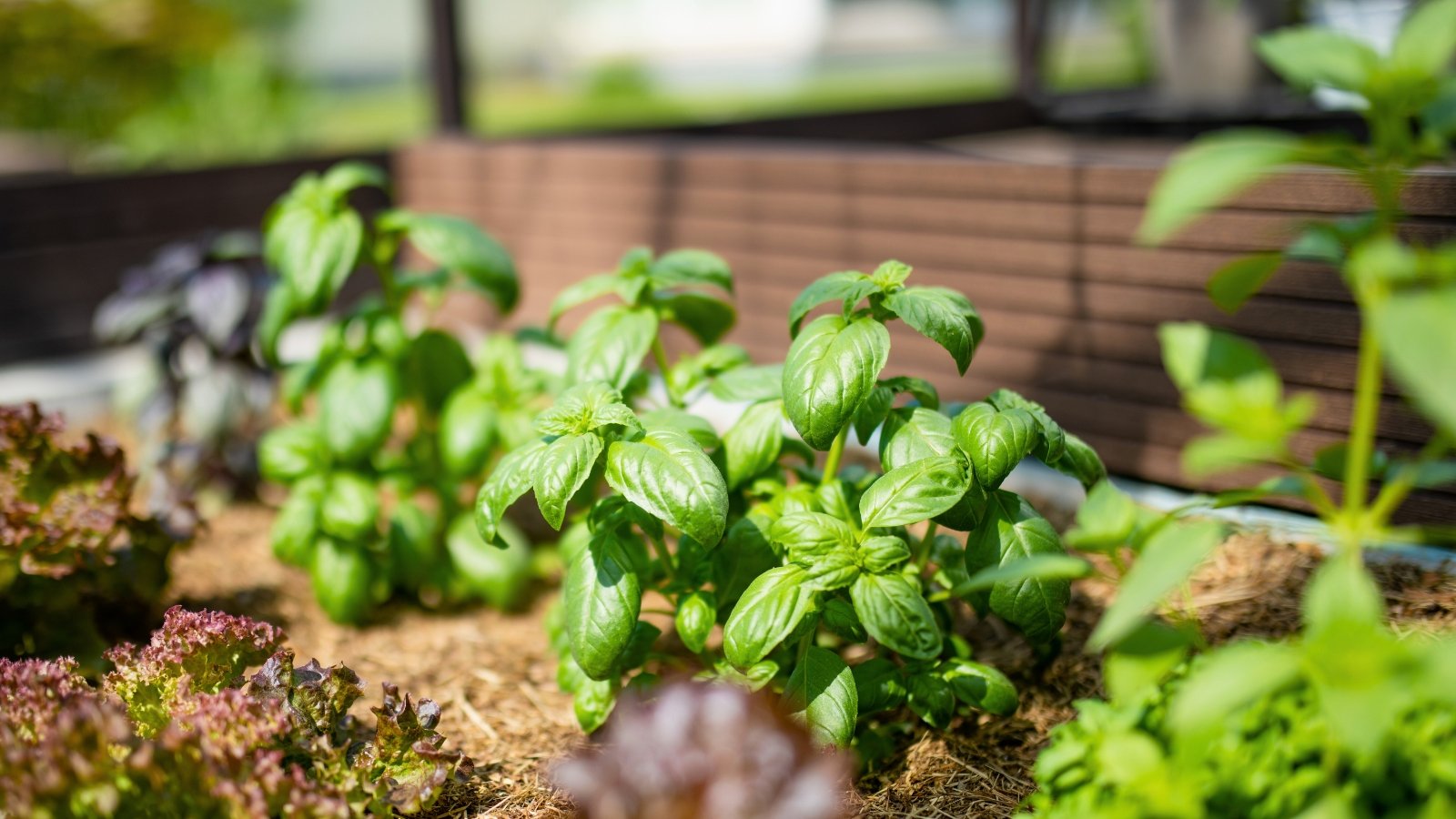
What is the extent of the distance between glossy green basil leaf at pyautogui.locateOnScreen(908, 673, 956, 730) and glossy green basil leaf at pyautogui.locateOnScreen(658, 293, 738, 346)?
0.74m

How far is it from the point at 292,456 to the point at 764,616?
1228mm

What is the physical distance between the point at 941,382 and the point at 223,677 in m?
1.69

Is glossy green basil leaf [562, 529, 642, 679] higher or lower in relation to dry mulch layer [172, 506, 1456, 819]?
higher

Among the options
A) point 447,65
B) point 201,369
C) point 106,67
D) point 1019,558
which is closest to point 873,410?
point 1019,558

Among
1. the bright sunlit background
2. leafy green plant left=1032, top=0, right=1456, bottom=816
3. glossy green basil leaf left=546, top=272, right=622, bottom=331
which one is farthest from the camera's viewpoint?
the bright sunlit background

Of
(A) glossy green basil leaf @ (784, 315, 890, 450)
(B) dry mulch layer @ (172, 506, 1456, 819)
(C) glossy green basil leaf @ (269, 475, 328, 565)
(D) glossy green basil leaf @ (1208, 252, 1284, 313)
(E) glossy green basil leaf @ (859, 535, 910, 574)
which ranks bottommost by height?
(B) dry mulch layer @ (172, 506, 1456, 819)

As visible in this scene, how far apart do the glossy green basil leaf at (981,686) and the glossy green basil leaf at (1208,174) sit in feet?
2.55

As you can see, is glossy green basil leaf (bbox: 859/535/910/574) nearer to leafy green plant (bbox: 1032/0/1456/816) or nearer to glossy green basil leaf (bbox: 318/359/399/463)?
leafy green plant (bbox: 1032/0/1456/816)

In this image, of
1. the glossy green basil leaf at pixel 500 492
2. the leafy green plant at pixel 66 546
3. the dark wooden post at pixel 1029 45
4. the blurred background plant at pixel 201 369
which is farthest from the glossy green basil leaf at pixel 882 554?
the dark wooden post at pixel 1029 45

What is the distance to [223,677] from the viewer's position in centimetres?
153

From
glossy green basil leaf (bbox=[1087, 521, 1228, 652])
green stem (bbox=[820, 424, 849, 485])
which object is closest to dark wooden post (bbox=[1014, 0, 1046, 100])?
green stem (bbox=[820, 424, 849, 485])

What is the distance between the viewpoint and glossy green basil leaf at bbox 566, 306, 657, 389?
1.78 metres

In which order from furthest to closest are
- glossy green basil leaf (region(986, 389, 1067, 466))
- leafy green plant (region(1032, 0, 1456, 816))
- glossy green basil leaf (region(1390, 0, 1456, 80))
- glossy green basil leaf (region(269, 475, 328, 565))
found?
glossy green basil leaf (region(269, 475, 328, 565))
glossy green basil leaf (region(986, 389, 1067, 466))
glossy green basil leaf (region(1390, 0, 1456, 80))
leafy green plant (region(1032, 0, 1456, 816))

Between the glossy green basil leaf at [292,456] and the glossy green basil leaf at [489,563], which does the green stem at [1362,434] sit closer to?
the glossy green basil leaf at [489,563]
